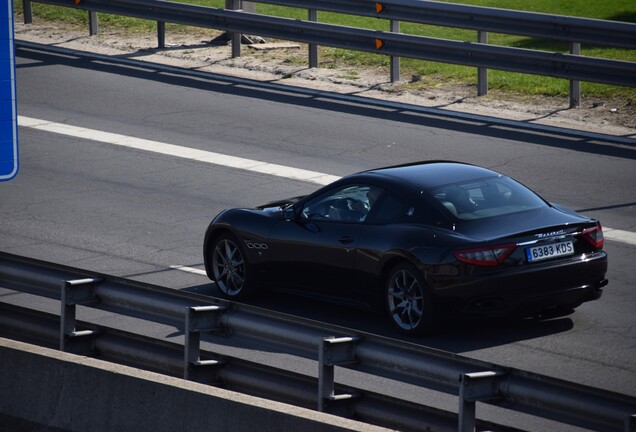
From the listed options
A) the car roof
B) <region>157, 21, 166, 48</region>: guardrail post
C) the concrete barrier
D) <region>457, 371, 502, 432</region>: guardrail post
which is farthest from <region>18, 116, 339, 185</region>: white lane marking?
<region>457, 371, 502, 432</region>: guardrail post

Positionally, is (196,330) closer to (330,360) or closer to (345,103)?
(330,360)

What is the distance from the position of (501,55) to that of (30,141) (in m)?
7.06

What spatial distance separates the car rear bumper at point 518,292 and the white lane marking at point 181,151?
17.8 feet

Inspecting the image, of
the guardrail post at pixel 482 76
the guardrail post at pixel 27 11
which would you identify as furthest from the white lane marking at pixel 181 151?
the guardrail post at pixel 27 11

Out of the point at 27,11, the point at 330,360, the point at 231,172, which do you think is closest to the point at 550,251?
the point at 330,360

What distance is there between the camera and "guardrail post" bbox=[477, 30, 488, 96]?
771 inches

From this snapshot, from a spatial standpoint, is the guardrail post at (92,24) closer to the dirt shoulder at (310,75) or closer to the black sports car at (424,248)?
the dirt shoulder at (310,75)

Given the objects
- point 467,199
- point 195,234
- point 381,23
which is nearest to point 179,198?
point 195,234

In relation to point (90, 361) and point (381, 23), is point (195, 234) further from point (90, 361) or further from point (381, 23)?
point (381, 23)

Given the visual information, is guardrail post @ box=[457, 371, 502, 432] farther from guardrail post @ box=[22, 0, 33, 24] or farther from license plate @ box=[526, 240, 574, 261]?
guardrail post @ box=[22, 0, 33, 24]

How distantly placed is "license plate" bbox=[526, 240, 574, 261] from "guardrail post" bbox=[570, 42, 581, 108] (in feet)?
28.7

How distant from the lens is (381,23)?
2514 cm

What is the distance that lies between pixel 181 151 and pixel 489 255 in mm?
7951

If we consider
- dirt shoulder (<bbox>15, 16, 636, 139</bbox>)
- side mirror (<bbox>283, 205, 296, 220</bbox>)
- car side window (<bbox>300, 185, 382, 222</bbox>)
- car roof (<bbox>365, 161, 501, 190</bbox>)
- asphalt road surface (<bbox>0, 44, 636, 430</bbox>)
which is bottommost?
asphalt road surface (<bbox>0, 44, 636, 430</bbox>)
